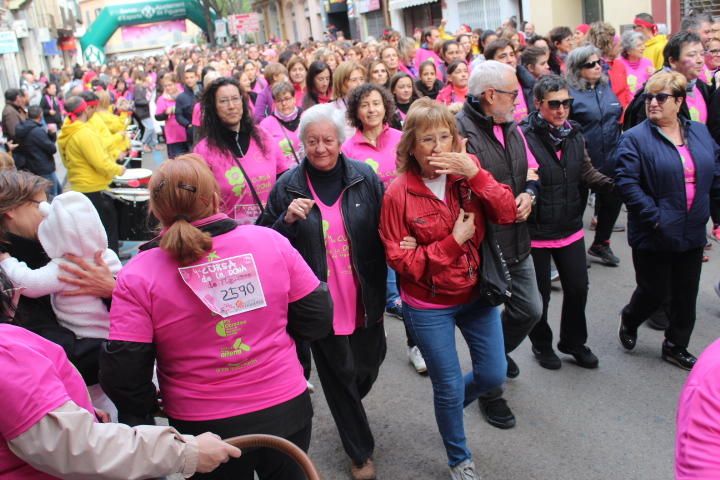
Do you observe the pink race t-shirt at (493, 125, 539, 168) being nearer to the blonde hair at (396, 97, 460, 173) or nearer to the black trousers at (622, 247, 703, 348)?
the blonde hair at (396, 97, 460, 173)

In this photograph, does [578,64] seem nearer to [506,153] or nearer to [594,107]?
[594,107]

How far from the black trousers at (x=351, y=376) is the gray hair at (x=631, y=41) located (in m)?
5.46

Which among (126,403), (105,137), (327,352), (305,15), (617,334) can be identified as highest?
(305,15)

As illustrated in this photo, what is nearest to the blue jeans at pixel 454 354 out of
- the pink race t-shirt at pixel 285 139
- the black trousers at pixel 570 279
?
the black trousers at pixel 570 279

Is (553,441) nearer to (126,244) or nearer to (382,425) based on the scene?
(382,425)

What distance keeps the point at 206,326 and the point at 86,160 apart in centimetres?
585

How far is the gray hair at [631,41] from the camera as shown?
788 cm

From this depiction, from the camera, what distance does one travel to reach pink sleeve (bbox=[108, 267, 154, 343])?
96.1 inches

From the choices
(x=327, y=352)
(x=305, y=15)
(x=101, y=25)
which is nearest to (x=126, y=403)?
(x=327, y=352)

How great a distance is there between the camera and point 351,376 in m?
3.66

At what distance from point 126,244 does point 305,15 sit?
1790 inches

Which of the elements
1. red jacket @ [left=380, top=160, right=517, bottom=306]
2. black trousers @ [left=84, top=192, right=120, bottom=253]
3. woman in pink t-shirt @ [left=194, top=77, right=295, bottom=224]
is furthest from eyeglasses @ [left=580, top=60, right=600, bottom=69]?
black trousers @ [left=84, top=192, right=120, bottom=253]

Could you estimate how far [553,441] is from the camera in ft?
13.3

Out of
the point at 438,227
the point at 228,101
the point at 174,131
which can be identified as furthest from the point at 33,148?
the point at 438,227
